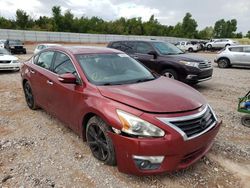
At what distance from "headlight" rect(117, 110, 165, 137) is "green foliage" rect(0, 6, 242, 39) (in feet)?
202

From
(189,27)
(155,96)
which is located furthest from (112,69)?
(189,27)

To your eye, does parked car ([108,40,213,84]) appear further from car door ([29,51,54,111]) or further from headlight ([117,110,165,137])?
headlight ([117,110,165,137])

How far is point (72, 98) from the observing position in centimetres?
368

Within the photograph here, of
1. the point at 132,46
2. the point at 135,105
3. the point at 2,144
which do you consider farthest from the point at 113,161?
the point at 132,46

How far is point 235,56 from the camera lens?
1479cm

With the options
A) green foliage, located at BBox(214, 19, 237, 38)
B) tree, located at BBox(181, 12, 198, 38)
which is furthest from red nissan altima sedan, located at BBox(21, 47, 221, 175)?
green foliage, located at BBox(214, 19, 237, 38)

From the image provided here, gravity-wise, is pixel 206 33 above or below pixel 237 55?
above

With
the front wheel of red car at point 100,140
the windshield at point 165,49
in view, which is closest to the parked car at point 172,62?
the windshield at point 165,49

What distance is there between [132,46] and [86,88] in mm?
6112

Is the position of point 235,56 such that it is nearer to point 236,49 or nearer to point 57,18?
point 236,49

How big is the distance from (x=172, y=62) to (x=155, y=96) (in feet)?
16.3

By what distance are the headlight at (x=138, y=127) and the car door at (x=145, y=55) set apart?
5708mm

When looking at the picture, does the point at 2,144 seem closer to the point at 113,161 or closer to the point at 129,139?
the point at 113,161

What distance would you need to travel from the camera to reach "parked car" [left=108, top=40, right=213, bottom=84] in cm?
769
